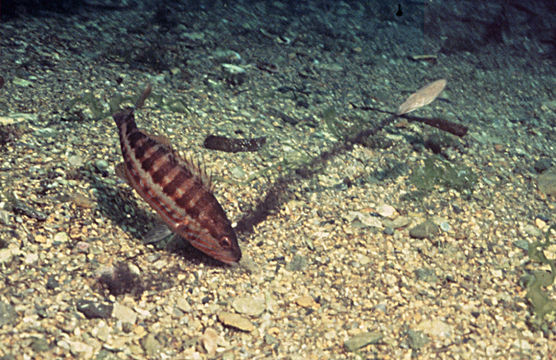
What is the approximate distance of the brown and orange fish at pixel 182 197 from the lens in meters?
3.12

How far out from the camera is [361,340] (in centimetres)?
303

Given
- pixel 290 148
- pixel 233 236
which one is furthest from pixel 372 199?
pixel 233 236

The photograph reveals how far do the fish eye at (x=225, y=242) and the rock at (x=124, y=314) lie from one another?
697mm

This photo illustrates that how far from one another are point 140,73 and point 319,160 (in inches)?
96.0

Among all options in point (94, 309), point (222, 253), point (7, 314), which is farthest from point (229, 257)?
point (7, 314)

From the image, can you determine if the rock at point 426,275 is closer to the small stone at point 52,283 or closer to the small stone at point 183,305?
the small stone at point 183,305

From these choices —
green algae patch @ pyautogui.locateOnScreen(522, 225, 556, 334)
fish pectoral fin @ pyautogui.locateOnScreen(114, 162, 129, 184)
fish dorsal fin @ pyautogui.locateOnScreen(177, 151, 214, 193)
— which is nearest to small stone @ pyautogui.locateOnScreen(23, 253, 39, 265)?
fish pectoral fin @ pyautogui.locateOnScreen(114, 162, 129, 184)

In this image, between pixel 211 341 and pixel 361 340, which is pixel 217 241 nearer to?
pixel 211 341

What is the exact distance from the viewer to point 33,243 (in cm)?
320

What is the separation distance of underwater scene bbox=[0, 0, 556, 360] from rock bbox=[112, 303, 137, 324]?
17 mm

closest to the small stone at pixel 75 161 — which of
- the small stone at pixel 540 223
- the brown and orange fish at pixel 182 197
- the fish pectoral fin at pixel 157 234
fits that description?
the brown and orange fish at pixel 182 197

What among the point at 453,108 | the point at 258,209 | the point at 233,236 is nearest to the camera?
the point at 233,236

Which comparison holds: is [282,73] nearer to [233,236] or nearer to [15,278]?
[233,236]

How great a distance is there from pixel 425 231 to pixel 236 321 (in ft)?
6.01
